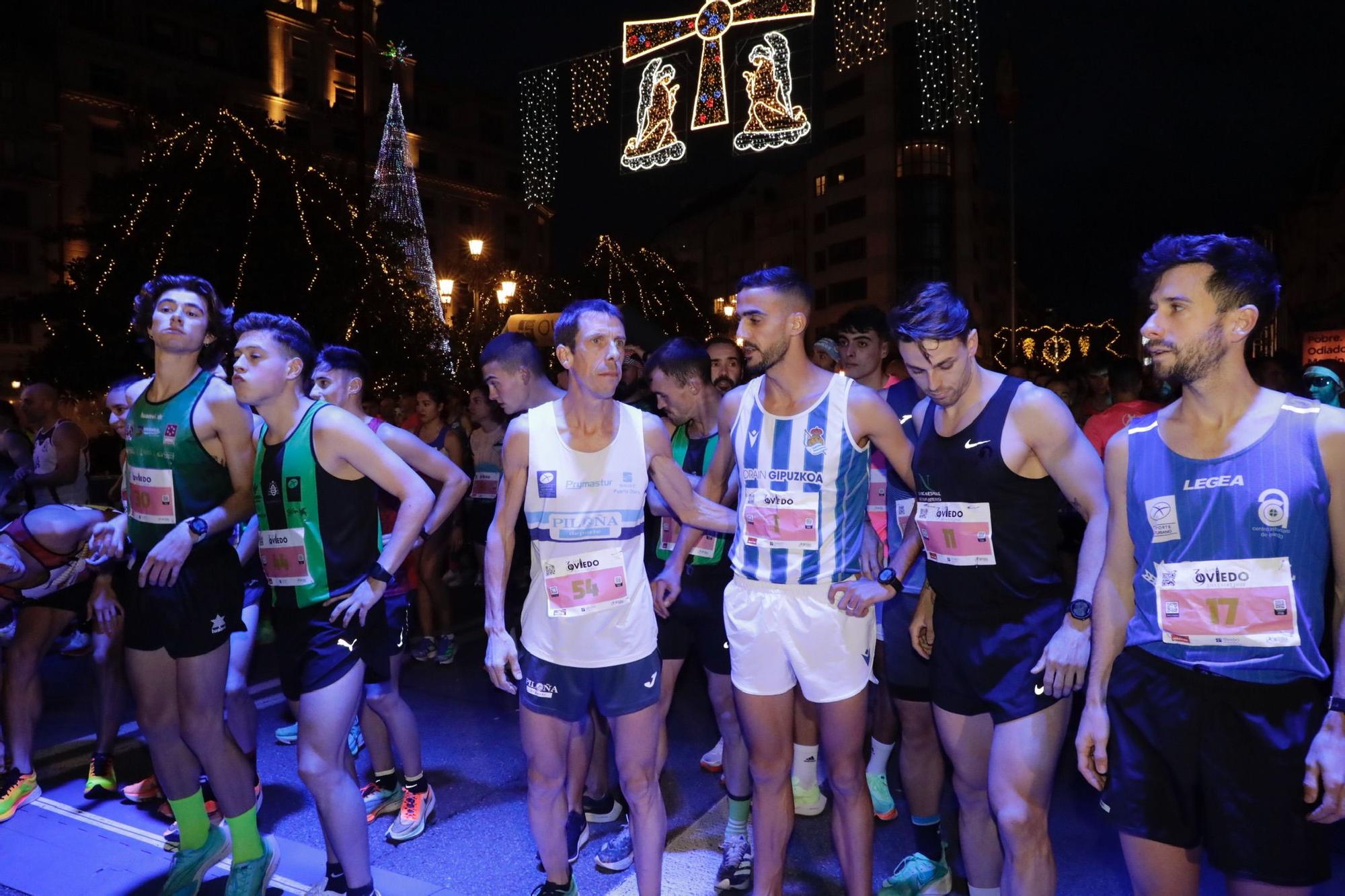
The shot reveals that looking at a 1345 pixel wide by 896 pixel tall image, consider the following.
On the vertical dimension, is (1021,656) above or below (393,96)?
below

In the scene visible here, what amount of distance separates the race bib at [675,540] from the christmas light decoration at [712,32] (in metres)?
5.70

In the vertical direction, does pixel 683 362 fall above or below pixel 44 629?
above

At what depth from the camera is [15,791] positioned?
15.4 ft

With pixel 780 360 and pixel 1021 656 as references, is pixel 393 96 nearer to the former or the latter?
pixel 780 360

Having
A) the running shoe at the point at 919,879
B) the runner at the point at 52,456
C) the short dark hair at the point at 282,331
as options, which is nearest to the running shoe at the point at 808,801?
the running shoe at the point at 919,879

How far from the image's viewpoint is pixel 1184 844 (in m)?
2.27

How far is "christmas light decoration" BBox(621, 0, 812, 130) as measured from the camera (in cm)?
877

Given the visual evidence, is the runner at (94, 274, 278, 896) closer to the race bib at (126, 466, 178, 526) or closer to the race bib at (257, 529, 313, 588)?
the race bib at (126, 466, 178, 526)

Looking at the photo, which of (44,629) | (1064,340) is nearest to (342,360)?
(44,629)

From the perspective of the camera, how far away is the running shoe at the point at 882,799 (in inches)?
175

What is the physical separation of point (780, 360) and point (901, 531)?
119 centimetres

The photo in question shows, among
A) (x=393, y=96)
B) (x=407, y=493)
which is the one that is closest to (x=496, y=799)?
(x=407, y=493)

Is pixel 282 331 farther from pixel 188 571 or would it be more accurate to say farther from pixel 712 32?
pixel 712 32

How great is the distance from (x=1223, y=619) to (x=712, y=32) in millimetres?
8277
